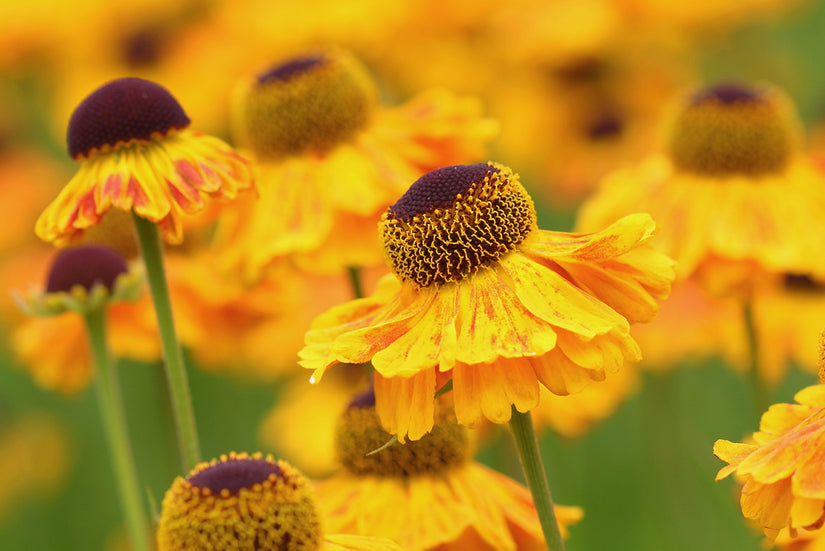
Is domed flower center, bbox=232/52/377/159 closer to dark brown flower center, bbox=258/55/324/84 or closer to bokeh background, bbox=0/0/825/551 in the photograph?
dark brown flower center, bbox=258/55/324/84

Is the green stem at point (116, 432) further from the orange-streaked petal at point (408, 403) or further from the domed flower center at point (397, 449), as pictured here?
the orange-streaked petal at point (408, 403)

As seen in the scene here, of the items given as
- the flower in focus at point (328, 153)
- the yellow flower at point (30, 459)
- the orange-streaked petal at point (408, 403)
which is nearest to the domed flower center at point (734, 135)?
the flower in focus at point (328, 153)

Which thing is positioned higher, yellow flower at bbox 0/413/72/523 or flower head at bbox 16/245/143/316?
flower head at bbox 16/245/143/316

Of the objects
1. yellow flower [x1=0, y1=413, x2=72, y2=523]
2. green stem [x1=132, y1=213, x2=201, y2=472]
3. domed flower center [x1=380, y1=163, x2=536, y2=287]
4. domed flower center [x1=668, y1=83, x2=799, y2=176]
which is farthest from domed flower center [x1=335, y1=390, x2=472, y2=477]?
yellow flower [x1=0, y1=413, x2=72, y2=523]

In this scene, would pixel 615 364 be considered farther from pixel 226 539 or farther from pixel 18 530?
pixel 18 530

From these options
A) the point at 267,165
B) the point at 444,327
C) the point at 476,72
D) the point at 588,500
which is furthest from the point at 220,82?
the point at 444,327

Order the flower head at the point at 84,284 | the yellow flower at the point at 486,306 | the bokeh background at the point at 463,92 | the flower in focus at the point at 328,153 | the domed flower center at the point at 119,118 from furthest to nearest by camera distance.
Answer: the bokeh background at the point at 463,92
the flower in focus at the point at 328,153
the flower head at the point at 84,284
the domed flower center at the point at 119,118
the yellow flower at the point at 486,306
